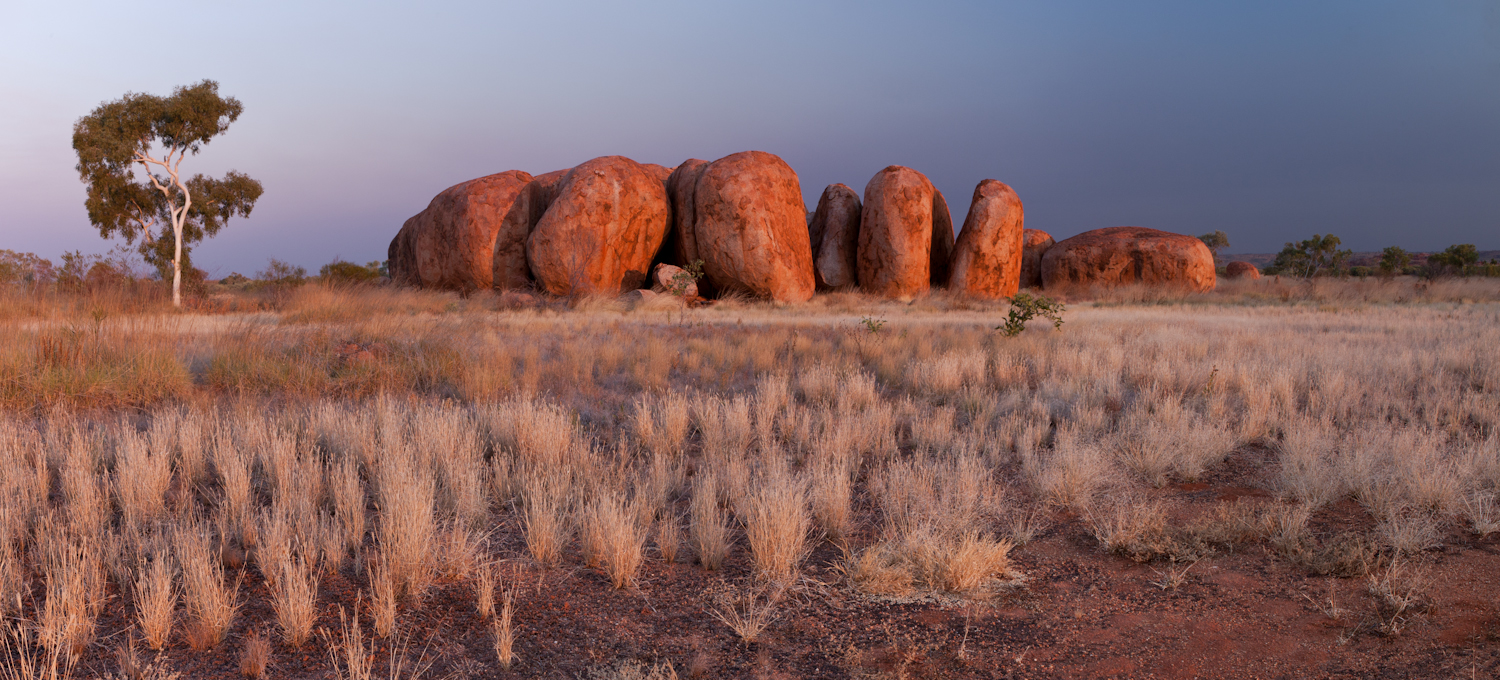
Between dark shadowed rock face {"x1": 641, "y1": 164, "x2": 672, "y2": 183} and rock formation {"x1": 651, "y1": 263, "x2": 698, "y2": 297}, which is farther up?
dark shadowed rock face {"x1": 641, "y1": 164, "x2": 672, "y2": 183}

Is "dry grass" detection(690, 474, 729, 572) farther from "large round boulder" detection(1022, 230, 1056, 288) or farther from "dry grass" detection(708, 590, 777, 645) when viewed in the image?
"large round boulder" detection(1022, 230, 1056, 288)

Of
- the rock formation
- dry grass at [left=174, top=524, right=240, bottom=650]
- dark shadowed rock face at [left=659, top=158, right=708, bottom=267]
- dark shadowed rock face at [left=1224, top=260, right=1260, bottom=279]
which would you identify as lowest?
dry grass at [left=174, top=524, right=240, bottom=650]

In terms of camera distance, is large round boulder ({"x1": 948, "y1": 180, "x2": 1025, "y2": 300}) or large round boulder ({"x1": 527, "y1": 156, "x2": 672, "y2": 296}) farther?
large round boulder ({"x1": 948, "y1": 180, "x2": 1025, "y2": 300})

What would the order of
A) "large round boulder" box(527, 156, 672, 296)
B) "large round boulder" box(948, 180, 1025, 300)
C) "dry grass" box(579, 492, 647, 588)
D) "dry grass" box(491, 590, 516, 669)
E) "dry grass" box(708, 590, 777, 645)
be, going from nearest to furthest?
1. "dry grass" box(491, 590, 516, 669)
2. "dry grass" box(708, 590, 777, 645)
3. "dry grass" box(579, 492, 647, 588)
4. "large round boulder" box(527, 156, 672, 296)
5. "large round boulder" box(948, 180, 1025, 300)

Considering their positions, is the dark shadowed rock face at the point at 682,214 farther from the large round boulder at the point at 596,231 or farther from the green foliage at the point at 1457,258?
the green foliage at the point at 1457,258

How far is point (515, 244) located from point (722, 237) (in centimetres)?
648

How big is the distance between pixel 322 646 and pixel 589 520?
1.32 metres

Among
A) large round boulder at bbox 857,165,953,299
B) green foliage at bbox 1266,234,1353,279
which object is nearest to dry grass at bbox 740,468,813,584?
large round boulder at bbox 857,165,953,299

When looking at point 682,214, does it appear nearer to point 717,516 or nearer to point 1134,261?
point 1134,261

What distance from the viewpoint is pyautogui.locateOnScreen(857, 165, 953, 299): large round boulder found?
22.5 meters

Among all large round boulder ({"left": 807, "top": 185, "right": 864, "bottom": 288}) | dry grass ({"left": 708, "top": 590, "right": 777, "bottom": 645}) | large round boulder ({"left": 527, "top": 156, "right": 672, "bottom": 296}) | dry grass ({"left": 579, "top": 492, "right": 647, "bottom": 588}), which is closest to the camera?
dry grass ({"left": 708, "top": 590, "right": 777, "bottom": 645})

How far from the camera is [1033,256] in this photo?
2881cm

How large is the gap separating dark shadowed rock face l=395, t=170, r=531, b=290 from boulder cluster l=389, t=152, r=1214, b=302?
43 millimetres

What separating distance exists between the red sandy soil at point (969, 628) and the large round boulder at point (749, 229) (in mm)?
17760
